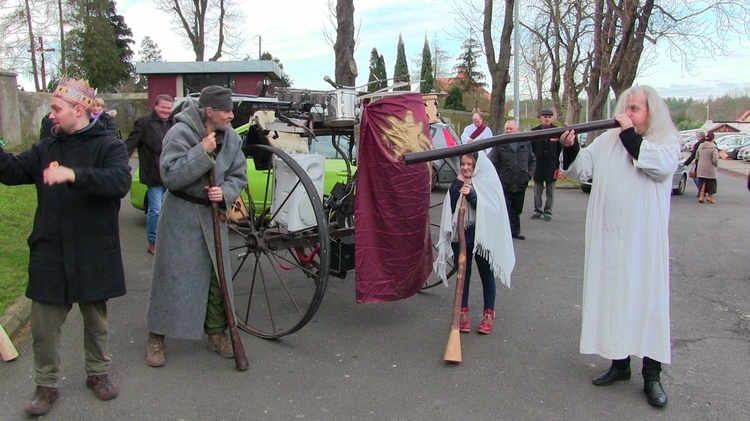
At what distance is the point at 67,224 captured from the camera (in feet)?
10.4

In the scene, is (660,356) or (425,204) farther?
(425,204)

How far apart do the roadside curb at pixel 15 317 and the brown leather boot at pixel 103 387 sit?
1.31 m

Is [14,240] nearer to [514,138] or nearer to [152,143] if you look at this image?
[152,143]

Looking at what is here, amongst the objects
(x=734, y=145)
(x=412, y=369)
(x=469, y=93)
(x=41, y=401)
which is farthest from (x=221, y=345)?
(x=469, y=93)

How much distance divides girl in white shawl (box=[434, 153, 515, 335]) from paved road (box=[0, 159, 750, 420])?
1.51ft

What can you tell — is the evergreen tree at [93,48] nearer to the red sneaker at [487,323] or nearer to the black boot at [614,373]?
the red sneaker at [487,323]

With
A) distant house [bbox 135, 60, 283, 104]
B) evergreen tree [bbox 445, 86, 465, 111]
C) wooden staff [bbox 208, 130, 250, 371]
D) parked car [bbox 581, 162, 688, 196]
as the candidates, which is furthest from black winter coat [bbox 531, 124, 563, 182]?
evergreen tree [bbox 445, 86, 465, 111]

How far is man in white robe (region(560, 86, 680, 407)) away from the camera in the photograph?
3.42 meters

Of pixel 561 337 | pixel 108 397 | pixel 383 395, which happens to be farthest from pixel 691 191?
pixel 108 397

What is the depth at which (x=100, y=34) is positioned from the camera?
35781 mm

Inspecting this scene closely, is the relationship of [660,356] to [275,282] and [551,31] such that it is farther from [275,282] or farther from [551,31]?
[551,31]

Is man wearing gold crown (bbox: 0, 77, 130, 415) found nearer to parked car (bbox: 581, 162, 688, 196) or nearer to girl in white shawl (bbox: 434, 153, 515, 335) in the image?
girl in white shawl (bbox: 434, 153, 515, 335)

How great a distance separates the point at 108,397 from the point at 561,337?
3.27m

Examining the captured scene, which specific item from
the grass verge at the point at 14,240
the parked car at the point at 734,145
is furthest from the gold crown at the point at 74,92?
the parked car at the point at 734,145
